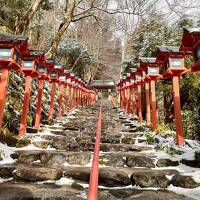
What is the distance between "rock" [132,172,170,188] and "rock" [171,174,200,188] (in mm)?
128

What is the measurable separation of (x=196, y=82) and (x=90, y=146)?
5.54 metres

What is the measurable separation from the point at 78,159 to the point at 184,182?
218cm

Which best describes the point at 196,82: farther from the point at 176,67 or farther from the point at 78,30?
the point at 78,30

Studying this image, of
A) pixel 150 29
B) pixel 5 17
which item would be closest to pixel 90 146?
pixel 5 17

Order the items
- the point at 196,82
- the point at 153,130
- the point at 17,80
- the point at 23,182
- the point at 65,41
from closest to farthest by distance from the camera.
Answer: the point at 23,182
the point at 153,130
the point at 17,80
the point at 196,82
the point at 65,41

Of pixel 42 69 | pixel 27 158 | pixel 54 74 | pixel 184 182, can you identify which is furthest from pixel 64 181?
pixel 54 74

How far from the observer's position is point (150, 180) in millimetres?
4406

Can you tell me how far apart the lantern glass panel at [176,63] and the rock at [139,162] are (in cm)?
251

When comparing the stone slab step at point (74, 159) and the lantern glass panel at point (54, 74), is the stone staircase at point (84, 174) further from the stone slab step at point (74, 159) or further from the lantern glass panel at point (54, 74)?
A: the lantern glass panel at point (54, 74)

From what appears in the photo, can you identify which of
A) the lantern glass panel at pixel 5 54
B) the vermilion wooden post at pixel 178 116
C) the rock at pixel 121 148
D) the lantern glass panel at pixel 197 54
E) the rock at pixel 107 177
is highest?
the lantern glass panel at pixel 5 54

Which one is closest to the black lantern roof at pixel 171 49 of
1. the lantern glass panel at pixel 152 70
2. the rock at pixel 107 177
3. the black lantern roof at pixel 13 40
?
the lantern glass panel at pixel 152 70

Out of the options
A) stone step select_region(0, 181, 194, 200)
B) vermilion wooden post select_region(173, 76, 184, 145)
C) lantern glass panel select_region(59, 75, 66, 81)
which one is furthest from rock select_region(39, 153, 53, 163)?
lantern glass panel select_region(59, 75, 66, 81)

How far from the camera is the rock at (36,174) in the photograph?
4473mm

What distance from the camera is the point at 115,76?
5262cm
